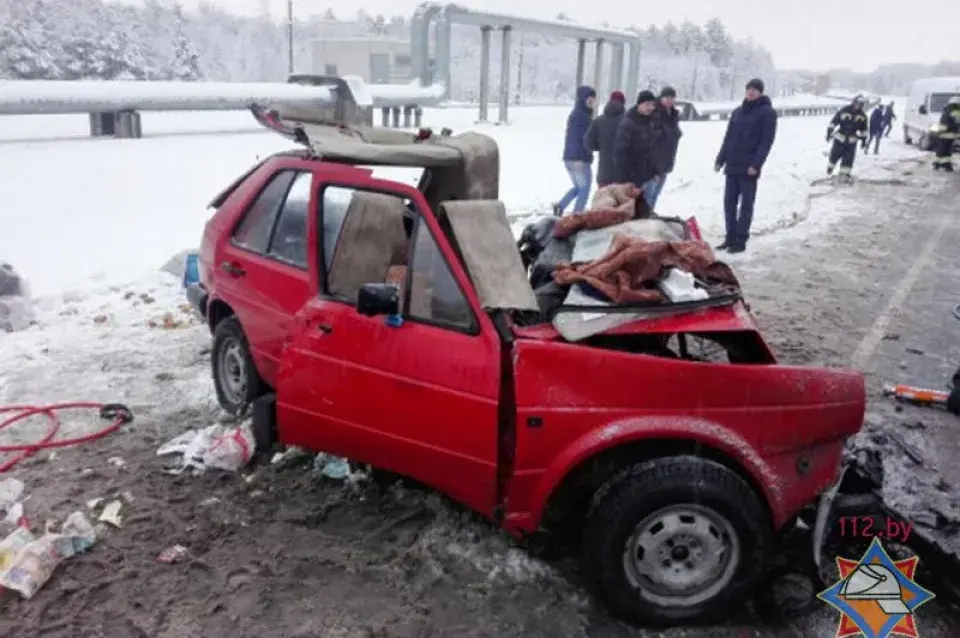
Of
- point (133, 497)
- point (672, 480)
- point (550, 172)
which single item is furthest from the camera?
point (550, 172)

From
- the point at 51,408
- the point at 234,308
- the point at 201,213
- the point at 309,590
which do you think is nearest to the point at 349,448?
the point at 309,590

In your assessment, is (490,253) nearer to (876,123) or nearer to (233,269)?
(233,269)

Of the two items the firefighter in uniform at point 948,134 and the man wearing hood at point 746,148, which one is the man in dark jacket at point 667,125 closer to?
the man wearing hood at point 746,148

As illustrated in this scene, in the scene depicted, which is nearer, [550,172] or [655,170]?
[655,170]

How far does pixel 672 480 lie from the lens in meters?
2.68

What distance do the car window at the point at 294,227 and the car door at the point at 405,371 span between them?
1.14 feet

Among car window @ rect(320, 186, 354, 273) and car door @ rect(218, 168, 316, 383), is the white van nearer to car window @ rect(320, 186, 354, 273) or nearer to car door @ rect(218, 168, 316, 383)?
car door @ rect(218, 168, 316, 383)

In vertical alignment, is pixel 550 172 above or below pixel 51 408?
above

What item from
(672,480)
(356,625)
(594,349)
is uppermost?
(594,349)

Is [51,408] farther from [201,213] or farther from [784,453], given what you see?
[201,213]

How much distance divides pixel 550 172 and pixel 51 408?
1138cm

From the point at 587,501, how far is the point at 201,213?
26.4ft

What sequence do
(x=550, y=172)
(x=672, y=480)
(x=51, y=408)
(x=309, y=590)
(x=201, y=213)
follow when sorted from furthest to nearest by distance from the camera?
(x=550, y=172) → (x=201, y=213) → (x=51, y=408) → (x=309, y=590) → (x=672, y=480)

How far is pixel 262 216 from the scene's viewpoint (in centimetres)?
418
